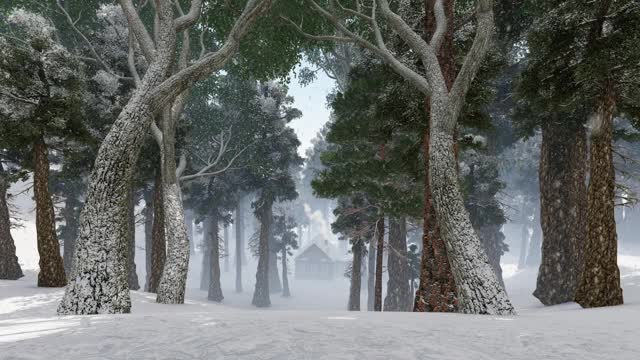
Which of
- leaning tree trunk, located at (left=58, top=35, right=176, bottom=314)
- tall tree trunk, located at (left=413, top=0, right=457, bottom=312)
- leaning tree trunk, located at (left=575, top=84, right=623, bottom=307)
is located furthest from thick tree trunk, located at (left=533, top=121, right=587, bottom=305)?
leaning tree trunk, located at (left=58, top=35, right=176, bottom=314)

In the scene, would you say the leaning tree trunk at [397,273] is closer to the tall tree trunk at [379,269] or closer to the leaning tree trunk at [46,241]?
the tall tree trunk at [379,269]

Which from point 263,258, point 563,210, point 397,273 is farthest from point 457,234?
point 263,258

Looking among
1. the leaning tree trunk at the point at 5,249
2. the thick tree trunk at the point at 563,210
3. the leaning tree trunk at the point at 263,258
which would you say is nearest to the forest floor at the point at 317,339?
the thick tree trunk at the point at 563,210

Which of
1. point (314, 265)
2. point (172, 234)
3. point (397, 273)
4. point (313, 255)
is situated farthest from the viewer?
point (313, 255)

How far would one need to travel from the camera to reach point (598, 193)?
9312 mm

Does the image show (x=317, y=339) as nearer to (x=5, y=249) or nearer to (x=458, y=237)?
(x=458, y=237)

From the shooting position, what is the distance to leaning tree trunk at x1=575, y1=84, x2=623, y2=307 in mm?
9180

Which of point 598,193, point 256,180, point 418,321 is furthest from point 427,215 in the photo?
point 256,180

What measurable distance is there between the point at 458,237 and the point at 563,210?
25.8 feet

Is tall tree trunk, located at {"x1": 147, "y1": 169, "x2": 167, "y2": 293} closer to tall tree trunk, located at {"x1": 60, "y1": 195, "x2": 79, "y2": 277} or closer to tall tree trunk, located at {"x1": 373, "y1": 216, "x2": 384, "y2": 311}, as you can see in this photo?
tall tree trunk, located at {"x1": 373, "y1": 216, "x2": 384, "y2": 311}

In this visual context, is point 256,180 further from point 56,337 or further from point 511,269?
point 511,269

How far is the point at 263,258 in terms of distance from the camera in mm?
33562

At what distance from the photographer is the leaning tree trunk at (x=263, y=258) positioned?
32812 mm

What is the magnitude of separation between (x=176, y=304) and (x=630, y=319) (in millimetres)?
9342
